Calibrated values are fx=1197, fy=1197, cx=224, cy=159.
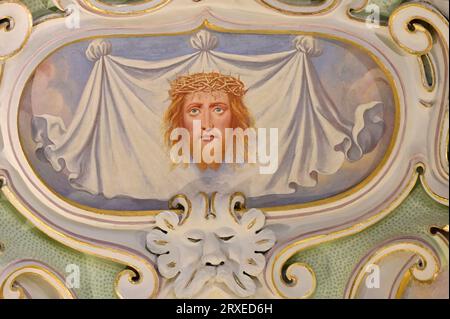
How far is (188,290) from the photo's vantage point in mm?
8945

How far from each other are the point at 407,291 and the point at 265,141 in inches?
60.7

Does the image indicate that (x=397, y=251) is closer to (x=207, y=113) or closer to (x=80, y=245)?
(x=207, y=113)

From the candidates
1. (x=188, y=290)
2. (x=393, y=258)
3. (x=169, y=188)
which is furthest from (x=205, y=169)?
(x=393, y=258)

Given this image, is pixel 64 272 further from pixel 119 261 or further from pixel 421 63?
pixel 421 63

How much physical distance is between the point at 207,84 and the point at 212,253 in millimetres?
1276

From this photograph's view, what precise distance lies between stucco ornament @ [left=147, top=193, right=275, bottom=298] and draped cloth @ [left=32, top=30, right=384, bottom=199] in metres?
0.20

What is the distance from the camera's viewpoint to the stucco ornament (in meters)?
8.95

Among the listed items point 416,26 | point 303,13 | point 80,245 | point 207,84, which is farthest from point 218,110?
point 416,26

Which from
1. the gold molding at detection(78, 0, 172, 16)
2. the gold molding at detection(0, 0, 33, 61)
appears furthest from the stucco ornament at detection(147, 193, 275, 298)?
the gold molding at detection(0, 0, 33, 61)

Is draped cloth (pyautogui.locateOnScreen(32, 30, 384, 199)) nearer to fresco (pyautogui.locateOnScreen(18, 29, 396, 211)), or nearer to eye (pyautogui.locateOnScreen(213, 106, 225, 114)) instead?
fresco (pyautogui.locateOnScreen(18, 29, 396, 211))

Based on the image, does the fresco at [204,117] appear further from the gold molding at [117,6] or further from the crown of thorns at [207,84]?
the gold molding at [117,6]

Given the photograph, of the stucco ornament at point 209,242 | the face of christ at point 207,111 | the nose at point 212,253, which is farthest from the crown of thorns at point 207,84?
the nose at point 212,253
